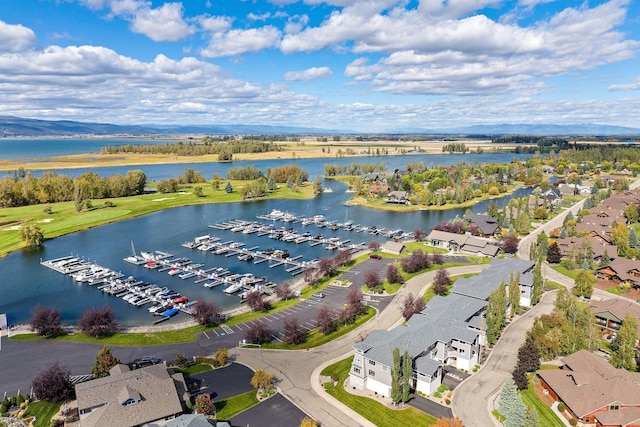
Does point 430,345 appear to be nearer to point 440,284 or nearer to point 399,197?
point 440,284

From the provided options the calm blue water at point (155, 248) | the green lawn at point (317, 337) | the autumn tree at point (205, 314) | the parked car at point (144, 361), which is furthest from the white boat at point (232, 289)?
the parked car at point (144, 361)

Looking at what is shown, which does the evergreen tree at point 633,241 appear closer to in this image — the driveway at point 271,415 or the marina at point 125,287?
the driveway at point 271,415

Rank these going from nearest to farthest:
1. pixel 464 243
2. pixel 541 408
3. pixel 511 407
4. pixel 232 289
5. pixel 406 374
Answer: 1. pixel 511 407
2. pixel 541 408
3. pixel 406 374
4. pixel 232 289
5. pixel 464 243

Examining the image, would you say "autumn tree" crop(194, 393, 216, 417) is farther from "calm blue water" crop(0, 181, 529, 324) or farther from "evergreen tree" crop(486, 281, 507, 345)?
"evergreen tree" crop(486, 281, 507, 345)

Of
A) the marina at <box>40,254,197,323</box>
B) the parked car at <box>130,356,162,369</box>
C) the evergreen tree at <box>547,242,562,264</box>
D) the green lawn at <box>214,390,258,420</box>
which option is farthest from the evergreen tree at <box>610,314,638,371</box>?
the marina at <box>40,254,197,323</box>

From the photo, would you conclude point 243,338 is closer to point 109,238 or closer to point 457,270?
point 457,270

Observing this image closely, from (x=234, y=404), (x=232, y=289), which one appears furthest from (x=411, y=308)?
(x=232, y=289)

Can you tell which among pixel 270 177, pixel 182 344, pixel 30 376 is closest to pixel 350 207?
pixel 270 177

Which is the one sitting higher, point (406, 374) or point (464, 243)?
point (406, 374)
